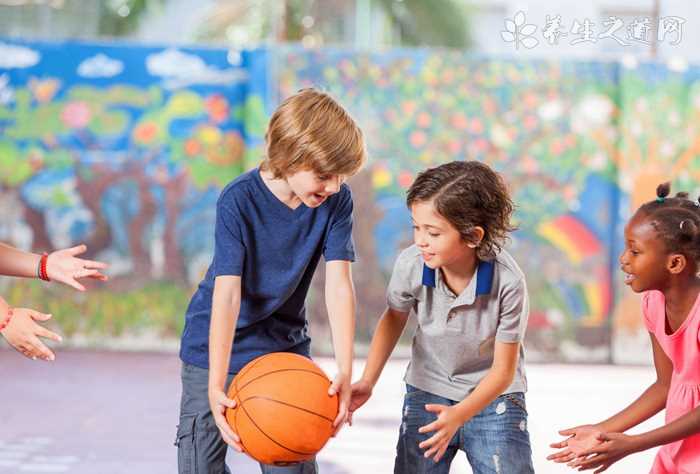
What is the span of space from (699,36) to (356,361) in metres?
6.25

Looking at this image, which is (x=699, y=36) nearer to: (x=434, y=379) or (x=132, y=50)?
(x=132, y=50)

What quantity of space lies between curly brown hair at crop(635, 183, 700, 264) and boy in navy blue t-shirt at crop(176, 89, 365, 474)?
34.8 inches

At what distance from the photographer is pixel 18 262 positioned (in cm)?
329

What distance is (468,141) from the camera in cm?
805

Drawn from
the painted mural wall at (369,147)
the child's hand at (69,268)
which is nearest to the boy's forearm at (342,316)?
the child's hand at (69,268)

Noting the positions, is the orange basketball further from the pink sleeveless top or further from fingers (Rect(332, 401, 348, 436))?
the pink sleeveless top

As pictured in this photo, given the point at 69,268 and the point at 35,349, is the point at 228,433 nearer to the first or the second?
the point at 35,349

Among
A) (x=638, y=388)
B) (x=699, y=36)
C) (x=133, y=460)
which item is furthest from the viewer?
(x=699, y=36)

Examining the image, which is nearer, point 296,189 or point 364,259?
point 296,189

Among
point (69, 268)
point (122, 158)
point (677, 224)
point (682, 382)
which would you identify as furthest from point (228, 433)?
point (122, 158)

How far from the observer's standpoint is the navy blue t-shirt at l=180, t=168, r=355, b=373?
3.23 m

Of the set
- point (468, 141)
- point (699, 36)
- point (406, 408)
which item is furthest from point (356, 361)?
point (699, 36)

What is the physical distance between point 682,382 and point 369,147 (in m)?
5.05

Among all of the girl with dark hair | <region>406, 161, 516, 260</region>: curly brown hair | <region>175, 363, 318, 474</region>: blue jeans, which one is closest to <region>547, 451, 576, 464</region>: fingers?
the girl with dark hair
